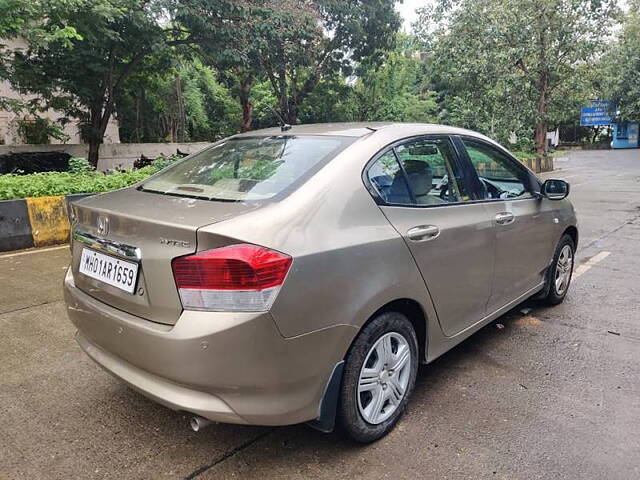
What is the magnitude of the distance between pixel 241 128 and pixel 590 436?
68.0 ft

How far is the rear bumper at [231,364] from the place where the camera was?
74.4 inches

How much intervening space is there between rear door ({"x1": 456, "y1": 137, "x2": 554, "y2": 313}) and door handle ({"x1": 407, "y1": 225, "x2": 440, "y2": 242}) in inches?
25.5

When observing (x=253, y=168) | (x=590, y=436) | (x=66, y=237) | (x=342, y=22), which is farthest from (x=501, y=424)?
(x=342, y=22)

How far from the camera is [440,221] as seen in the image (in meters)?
2.70

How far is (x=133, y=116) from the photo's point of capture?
17969mm

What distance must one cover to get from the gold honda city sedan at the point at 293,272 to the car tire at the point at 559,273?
1.23 m

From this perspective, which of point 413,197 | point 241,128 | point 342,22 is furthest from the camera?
point 241,128

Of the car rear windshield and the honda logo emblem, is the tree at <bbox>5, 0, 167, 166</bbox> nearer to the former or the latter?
the car rear windshield

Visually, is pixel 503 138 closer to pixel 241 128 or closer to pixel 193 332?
pixel 241 128

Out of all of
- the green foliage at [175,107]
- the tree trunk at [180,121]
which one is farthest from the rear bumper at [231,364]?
the tree trunk at [180,121]

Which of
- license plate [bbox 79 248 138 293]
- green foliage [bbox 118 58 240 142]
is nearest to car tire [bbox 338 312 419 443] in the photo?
license plate [bbox 79 248 138 293]

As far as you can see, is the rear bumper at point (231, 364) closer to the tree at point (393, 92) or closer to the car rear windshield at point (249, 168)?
the car rear windshield at point (249, 168)

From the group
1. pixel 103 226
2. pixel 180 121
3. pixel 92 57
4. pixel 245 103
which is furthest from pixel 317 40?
pixel 103 226

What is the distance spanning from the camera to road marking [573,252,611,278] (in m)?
5.37
